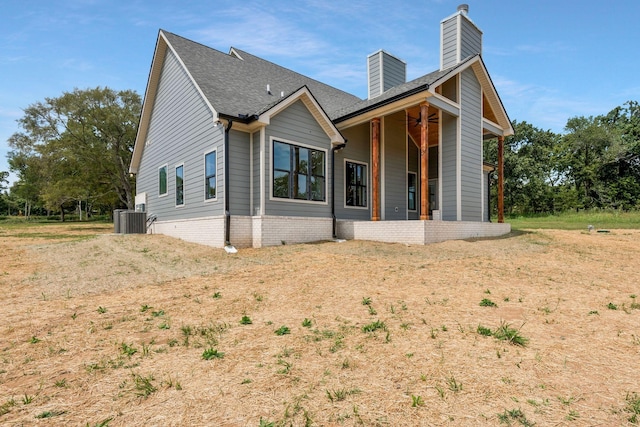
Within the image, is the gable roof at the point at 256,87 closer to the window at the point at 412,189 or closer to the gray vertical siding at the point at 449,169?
the gray vertical siding at the point at 449,169

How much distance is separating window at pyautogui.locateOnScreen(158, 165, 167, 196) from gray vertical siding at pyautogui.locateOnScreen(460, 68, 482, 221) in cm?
1284

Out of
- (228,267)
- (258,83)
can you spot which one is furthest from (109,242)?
(258,83)

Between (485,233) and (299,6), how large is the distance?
10711mm

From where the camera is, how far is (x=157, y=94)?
15.7 m

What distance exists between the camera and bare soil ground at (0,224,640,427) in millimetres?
2377

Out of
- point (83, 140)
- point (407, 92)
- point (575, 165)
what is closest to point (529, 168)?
point (575, 165)

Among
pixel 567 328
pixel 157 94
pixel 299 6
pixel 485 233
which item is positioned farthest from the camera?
pixel 157 94

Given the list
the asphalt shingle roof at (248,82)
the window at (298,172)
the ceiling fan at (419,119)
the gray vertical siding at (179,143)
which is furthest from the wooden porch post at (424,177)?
the gray vertical siding at (179,143)

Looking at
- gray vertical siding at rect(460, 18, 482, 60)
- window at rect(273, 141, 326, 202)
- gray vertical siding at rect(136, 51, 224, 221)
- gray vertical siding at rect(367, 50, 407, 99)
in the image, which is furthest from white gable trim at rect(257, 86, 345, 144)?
gray vertical siding at rect(460, 18, 482, 60)

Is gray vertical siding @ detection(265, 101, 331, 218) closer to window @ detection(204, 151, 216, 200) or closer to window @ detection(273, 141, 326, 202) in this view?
window @ detection(273, 141, 326, 202)

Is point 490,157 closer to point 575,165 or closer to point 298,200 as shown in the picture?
point 575,165

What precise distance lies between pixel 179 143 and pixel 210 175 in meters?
3.40

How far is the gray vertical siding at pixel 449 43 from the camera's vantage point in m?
13.0

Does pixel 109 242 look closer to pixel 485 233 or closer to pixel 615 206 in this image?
pixel 485 233
